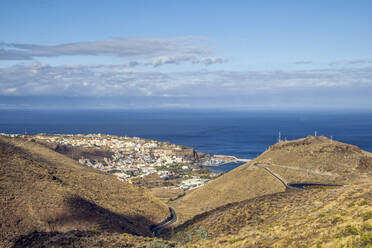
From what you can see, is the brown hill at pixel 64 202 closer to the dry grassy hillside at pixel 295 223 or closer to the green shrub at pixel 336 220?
the dry grassy hillside at pixel 295 223

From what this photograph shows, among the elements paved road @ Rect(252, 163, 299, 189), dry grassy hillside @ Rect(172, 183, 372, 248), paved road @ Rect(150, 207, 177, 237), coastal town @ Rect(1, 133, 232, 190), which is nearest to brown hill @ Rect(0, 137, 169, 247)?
paved road @ Rect(150, 207, 177, 237)

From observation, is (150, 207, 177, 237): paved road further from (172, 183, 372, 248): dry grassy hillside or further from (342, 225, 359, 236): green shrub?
(342, 225, 359, 236): green shrub

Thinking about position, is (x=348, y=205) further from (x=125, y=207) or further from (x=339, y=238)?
(x=125, y=207)

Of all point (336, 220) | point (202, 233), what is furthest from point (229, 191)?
point (336, 220)

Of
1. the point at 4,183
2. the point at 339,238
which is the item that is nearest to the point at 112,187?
the point at 4,183

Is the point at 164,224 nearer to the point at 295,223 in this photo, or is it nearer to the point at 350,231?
the point at 295,223

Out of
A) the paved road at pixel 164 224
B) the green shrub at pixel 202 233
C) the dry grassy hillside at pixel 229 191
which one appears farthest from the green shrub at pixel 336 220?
the dry grassy hillside at pixel 229 191
